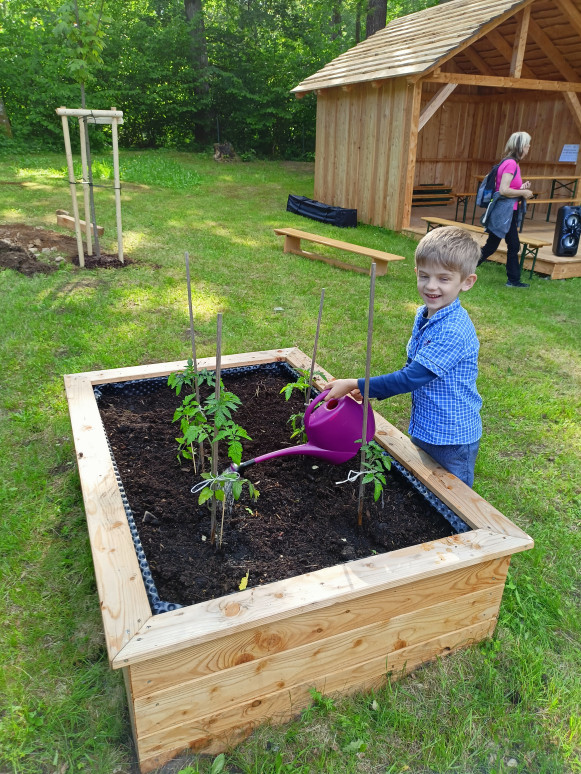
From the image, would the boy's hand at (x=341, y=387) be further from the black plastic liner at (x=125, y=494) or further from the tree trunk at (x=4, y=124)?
the tree trunk at (x=4, y=124)

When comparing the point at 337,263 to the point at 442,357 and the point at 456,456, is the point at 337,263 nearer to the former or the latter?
the point at 456,456

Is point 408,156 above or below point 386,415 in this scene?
above

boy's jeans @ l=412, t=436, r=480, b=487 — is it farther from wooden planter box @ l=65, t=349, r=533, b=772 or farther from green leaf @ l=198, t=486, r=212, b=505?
green leaf @ l=198, t=486, r=212, b=505

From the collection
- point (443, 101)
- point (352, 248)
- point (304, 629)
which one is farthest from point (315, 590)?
point (443, 101)

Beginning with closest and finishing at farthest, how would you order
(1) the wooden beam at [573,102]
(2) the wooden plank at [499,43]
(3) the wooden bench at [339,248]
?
(3) the wooden bench at [339,248] < (1) the wooden beam at [573,102] < (2) the wooden plank at [499,43]

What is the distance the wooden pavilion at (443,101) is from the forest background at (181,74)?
24.7 ft

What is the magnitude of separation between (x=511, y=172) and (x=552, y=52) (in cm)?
661

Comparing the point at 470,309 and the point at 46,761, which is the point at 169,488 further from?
the point at 470,309

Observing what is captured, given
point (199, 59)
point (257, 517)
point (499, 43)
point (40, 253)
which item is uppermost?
point (199, 59)

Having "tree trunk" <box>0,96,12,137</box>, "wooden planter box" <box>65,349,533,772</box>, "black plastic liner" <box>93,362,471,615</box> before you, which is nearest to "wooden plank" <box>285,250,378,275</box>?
"black plastic liner" <box>93,362,471,615</box>

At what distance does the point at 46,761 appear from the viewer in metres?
1.81

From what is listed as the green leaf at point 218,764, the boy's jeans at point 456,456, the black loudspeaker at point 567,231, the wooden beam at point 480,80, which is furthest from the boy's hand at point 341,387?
the wooden beam at point 480,80

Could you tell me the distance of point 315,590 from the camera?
1.83m

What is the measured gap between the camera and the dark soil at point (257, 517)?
7.07ft
